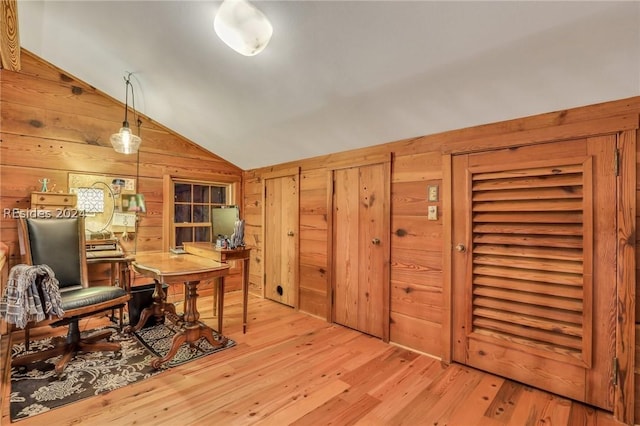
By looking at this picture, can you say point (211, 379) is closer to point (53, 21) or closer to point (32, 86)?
point (53, 21)

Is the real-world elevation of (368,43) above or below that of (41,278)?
above

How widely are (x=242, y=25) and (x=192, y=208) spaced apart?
3.13 meters

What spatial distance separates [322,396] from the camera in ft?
6.46

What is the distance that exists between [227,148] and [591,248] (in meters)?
3.71

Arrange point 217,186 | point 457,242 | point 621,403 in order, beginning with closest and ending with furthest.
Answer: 1. point 621,403
2. point 457,242
3. point 217,186

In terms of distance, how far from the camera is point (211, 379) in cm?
215

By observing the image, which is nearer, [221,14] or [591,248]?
[221,14]

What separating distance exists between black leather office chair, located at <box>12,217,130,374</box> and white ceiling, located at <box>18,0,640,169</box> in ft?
5.11

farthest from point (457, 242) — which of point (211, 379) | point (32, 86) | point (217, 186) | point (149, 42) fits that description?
point (32, 86)

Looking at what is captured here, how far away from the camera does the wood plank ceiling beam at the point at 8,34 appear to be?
3.49 ft

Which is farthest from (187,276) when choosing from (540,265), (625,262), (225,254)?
(625,262)

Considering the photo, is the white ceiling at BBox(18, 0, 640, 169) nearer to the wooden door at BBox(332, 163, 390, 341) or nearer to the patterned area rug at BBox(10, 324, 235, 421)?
the wooden door at BBox(332, 163, 390, 341)

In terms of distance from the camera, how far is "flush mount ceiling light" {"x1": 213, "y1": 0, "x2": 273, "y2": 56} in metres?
1.54

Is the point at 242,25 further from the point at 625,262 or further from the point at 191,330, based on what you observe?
the point at 625,262
